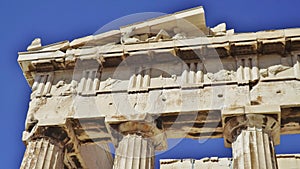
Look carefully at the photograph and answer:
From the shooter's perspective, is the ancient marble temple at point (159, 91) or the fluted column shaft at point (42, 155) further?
the fluted column shaft at point (42, 155)

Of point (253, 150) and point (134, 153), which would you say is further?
point (134, 153)

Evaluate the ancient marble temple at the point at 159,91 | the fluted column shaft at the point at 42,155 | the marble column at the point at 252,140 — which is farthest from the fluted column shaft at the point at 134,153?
the marble column at the point at 252,140

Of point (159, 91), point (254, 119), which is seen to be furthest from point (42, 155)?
point (254, 119)

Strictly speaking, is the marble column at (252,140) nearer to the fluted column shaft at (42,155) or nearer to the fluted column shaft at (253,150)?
the fluted column shaft at (253,150)

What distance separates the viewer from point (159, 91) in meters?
16.1

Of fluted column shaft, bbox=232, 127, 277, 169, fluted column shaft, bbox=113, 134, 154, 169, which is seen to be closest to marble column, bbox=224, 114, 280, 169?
fluted column shaft, bbox=232, 127, 277, 169

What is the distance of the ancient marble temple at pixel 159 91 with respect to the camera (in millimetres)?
15117

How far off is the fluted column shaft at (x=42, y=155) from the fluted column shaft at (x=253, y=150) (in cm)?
471

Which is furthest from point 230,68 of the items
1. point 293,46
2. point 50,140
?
point 50,140

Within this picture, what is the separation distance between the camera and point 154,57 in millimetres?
16734

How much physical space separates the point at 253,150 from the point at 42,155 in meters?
5.48

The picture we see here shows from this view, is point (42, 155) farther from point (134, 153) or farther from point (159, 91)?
point (159, 91)

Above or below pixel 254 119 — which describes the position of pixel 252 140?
below

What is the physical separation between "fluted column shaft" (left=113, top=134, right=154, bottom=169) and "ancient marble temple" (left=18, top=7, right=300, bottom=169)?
0.03 m
